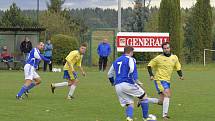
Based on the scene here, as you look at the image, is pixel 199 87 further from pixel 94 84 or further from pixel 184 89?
pixel 94 84

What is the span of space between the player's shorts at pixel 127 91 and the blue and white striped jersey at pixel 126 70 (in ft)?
0.31

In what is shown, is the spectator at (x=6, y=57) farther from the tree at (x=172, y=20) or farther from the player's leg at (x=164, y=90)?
Answer: the player's leg at (x=164, y=90)

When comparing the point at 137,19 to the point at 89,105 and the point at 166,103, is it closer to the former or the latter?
the point at 89,105

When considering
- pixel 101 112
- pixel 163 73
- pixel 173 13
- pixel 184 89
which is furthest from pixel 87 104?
pixel 173 13

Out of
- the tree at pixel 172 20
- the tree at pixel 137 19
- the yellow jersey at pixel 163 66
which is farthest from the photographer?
the tree at pixel 137 19

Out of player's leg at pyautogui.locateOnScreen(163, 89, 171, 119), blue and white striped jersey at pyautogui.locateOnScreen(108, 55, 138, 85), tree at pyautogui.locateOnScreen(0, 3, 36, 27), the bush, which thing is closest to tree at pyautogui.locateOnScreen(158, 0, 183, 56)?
the bush

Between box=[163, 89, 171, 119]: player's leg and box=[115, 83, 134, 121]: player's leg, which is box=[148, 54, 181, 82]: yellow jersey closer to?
box=[163, 89, 171, 119]: player's leg

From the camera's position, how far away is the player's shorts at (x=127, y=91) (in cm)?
1258

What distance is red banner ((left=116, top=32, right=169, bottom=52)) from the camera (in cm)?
4334

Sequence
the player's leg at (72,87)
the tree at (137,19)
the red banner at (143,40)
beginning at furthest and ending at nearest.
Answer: the tree at (137,19)
the red banner at (143,40)
the player's leg at (72,87)

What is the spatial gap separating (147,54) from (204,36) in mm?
8305

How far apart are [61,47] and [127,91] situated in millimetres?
34021

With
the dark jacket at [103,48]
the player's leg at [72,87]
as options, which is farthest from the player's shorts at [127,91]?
the dark jacket at [103,48]

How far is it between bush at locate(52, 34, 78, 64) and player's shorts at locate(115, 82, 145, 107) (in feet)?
110
